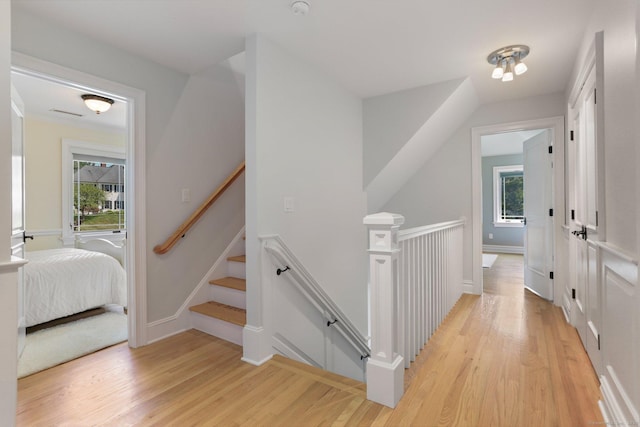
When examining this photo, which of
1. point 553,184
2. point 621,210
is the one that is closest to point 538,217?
point 553,184

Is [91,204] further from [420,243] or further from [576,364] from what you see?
[576,364]

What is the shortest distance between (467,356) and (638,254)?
54.5 inches

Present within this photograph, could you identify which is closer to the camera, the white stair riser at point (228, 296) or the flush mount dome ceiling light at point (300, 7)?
the flush mount dome ceiling light at point (300, 7)

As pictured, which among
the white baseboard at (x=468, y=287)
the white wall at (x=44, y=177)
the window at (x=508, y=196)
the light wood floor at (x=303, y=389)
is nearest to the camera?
the light wood floor at (x=303, y=389)

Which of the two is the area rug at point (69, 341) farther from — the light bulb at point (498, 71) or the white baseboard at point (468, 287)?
the light bulb at point (498, 71)

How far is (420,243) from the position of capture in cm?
228

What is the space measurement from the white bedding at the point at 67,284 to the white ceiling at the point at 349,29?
6.98 feet

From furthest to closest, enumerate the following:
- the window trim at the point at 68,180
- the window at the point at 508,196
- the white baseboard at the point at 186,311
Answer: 1. the window at the point at 508,196
2. the window trim at the point at 68,180
3. the white baseboard at the point at 186,311

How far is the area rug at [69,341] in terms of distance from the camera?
7.43ft

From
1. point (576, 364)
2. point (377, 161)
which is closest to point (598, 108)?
point (576, 364)

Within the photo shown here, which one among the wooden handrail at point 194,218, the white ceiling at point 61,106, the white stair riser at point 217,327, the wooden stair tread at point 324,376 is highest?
the white ceiling at point 61,106

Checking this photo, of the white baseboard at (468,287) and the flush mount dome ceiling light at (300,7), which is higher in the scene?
the flush mount dome ceiling light at (300,7)

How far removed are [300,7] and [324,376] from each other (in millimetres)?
2333

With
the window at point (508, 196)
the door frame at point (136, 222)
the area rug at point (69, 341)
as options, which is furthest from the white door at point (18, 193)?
Result: the window at point (508, 196)
